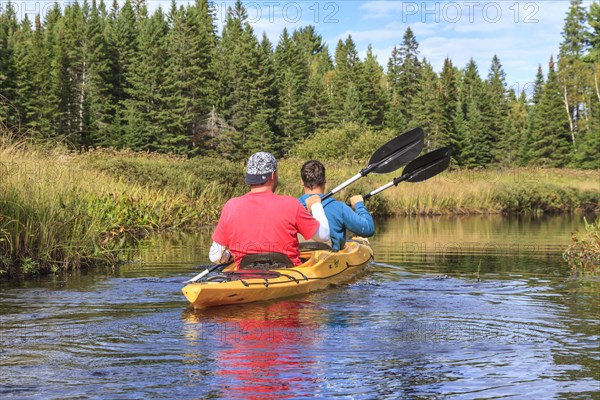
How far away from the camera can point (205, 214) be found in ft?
67.4

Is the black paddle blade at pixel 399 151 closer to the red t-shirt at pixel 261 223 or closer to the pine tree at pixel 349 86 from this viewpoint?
the red t-shirt at pixel 261 223

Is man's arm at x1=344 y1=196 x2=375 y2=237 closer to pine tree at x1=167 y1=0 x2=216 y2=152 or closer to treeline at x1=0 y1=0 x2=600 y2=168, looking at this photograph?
treeline at x1=0 y1=0 x2=600 y2=168

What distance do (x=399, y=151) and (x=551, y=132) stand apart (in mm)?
64089

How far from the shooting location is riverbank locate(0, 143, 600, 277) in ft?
31.8

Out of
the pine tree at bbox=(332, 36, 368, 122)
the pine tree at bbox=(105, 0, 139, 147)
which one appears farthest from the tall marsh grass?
the pine tree at bbox=(332, 36, 368, 122)

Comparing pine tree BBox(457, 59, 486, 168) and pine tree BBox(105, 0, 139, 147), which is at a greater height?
pine tree BBox(105, 0, 139, 147)

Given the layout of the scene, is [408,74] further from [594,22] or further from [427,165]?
[427,165]

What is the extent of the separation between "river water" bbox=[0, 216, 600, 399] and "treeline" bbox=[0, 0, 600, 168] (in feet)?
168

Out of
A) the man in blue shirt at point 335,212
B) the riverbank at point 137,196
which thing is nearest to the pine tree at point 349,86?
the riverbank at point 137,196

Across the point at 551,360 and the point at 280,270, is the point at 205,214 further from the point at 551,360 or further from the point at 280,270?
the point at 551,360

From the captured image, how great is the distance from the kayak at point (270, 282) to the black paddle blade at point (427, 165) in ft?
10.0

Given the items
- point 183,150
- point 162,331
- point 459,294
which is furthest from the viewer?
point 183,150

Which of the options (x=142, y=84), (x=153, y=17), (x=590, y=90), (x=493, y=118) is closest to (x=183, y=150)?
(x=142, y=84)

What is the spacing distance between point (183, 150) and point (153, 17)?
17.5m
